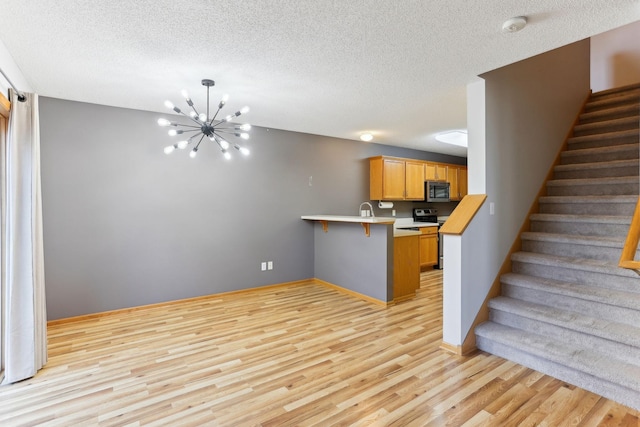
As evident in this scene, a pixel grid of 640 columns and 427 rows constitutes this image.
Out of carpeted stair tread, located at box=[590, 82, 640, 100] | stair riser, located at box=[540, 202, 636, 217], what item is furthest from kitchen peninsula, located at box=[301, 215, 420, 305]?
carpeted stair tread, located at box=[590, 82, 640, 100]

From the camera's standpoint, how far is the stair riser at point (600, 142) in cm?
362

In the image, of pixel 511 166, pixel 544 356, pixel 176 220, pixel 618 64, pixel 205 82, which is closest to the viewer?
pixel 544 356

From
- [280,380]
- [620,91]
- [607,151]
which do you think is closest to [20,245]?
[280,380]

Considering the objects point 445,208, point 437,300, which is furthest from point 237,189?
point 445,208

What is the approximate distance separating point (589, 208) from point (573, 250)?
631 mm

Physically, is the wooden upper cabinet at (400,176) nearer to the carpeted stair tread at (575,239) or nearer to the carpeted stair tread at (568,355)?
the carpeted stair tread at (575,239)

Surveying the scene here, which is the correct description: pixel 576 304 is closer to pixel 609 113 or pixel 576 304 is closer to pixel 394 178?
pixel 609 113

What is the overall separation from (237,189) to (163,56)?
225 centimetres

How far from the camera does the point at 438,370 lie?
2449 mm

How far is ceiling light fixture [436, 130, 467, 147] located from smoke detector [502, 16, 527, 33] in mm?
3051

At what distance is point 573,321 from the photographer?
7.97 feet

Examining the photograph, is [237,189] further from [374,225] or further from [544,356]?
[544,356]

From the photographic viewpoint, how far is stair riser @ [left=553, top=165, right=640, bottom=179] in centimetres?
336

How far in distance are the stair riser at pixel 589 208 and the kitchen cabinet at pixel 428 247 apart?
2372 mm
